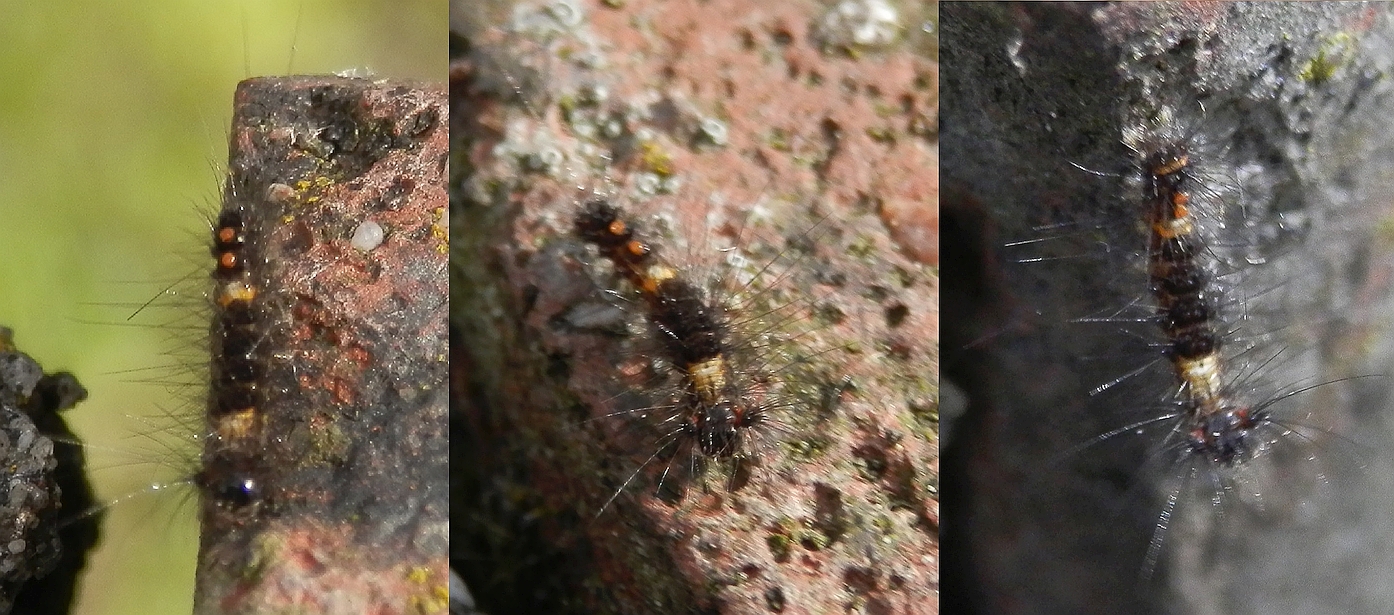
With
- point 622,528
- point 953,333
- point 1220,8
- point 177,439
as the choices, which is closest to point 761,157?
point 953,333

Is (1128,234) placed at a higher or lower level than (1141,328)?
higher

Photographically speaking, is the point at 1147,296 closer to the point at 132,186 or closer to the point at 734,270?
the point at 734,270

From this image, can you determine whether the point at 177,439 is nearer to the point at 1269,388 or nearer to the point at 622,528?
the point at 622,528

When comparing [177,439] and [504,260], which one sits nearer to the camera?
[504,260]

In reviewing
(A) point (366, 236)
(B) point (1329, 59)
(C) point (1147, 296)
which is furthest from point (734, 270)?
(B) point (1329, 59)

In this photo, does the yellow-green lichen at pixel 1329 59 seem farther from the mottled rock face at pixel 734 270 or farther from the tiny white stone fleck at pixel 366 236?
the tiny white stone fleck at pixel 366 236
